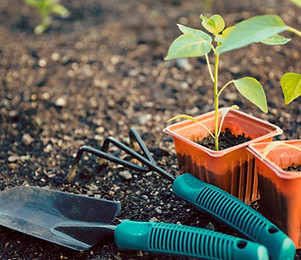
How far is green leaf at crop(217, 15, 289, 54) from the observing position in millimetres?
859

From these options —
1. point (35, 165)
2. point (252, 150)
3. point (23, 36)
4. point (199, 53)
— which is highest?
point (199, 53)

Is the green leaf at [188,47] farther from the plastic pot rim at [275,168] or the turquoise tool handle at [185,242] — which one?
the turquoise tool handle at [185,242]

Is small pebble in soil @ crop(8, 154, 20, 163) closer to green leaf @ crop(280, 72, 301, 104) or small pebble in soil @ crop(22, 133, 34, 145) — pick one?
small pebble in soil @ crop(22, 133, 34, 145)

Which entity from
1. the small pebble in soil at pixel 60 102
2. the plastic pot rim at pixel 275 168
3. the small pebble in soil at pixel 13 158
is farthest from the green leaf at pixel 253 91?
the small pebble in soil at pixel 60 102

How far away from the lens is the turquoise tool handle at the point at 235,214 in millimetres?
981

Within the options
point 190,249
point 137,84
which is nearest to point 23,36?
point 137,84

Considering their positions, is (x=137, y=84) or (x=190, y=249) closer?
(x=190, y=249)

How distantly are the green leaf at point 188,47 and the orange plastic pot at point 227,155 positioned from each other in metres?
0.29

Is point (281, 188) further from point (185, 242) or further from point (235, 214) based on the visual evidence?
point (185, 242)

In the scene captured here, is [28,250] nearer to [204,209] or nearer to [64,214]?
[64,214]

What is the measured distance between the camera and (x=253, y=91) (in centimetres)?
110

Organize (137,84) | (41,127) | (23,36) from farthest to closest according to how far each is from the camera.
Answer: (23,36) < (137,84) < (41,127)

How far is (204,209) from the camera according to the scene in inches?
46.1

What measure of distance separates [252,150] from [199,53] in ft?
1.01
